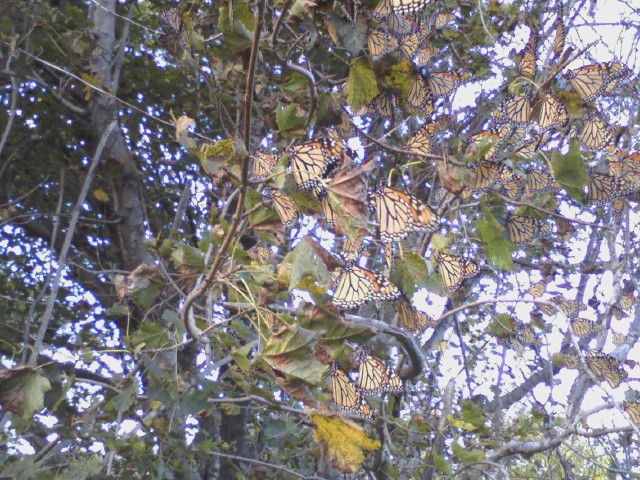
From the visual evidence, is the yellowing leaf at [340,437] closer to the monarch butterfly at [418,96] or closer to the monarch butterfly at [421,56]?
the monarch butterfly at [418,96]

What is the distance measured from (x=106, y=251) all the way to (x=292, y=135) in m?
3.75

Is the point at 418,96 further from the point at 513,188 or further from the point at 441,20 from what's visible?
the point at 441,20

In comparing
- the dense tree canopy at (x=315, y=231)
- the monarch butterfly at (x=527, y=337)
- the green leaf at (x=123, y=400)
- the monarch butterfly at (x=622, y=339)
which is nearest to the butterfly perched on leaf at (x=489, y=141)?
the dense tree canopy at (x=315, y=231)

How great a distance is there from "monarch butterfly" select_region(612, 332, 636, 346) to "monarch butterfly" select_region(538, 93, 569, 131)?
1.83m

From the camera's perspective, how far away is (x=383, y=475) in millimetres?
2859

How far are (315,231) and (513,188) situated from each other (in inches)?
68.8

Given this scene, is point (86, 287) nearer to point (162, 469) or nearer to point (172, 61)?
point (172, 61)

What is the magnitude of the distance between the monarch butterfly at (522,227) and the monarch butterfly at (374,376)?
0.68m

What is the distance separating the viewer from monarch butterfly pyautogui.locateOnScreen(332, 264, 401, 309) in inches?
76.3

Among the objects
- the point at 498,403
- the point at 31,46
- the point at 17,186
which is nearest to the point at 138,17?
the point at 31,46

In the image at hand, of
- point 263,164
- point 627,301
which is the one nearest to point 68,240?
point 263,164

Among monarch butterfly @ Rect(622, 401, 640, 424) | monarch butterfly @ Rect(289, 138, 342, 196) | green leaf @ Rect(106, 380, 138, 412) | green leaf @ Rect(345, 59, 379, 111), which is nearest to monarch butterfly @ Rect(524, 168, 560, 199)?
green leaf @ Rect(345, 59, 379, 111)

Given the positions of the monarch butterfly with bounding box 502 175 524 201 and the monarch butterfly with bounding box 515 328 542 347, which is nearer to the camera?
the monarch butterfly with bounding box 502 175 524 201

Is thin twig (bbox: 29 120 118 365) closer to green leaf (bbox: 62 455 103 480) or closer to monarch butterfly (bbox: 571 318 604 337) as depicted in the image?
green leaf (bbox: 62 455 103 480)
